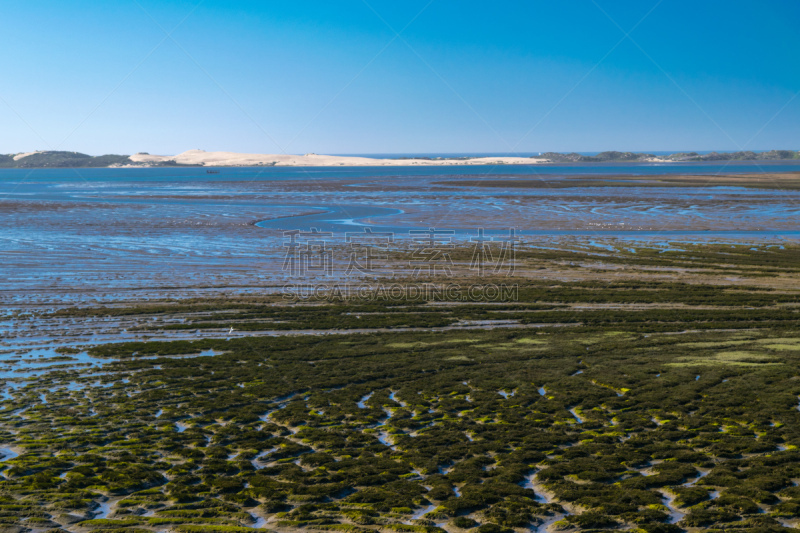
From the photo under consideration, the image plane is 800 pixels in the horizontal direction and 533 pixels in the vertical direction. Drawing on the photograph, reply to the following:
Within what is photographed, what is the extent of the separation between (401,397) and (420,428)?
75.0 inches

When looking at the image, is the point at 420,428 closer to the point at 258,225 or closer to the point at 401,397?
the point at 401,397

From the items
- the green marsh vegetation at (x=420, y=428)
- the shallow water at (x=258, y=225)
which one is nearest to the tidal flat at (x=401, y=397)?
the green marsh vegetation at (x=420, y=428)

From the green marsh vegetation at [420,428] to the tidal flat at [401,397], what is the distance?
6cm

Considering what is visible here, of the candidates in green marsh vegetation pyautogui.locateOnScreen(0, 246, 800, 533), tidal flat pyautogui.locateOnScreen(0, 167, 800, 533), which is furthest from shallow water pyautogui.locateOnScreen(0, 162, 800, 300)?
green marsh vegetation pyautogui.locateOnScreen(0, 246, 800, 533)

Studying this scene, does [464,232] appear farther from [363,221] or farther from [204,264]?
[204,264]

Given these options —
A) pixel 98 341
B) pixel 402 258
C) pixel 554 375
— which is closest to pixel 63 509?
pixel 98 341

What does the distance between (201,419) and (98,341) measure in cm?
756

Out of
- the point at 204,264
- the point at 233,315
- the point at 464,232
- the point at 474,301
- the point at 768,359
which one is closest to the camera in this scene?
the point at 768,359

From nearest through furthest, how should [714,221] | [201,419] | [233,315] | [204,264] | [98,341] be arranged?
[201,419]
[98,341]
[233,315]
[204,264]
[714,221]

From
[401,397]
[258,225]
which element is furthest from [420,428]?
[258,225]

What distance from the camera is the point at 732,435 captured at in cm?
1279

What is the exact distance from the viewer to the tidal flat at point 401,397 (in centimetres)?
1021

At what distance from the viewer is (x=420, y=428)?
→ 13.5 meters

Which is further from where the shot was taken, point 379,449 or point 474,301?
point 474,301
